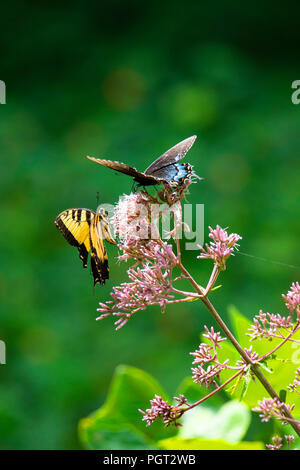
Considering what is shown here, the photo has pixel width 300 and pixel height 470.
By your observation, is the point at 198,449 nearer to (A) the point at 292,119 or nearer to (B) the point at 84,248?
(B) the point at 84,248

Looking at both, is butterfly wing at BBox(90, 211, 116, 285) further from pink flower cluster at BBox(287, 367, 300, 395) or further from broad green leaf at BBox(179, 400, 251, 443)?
pink flower cluster at BBox(287, 367, 300, 395)

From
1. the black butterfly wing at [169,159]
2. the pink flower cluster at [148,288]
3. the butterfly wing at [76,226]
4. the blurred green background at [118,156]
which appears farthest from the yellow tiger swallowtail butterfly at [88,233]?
the blurred green background at [118,156]

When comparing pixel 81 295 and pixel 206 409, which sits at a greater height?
pixel 206 409

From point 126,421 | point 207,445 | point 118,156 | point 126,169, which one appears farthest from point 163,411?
point 118,156

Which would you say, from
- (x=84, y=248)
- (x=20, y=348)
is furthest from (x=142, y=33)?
(x=84, y=248)

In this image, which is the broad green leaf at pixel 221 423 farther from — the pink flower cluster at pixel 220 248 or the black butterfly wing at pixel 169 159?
the black butterfly wing at pixel 169 159

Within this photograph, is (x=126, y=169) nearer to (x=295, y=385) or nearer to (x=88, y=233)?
(x=88, y=233)

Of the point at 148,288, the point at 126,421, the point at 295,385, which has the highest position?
the point at 148,288
